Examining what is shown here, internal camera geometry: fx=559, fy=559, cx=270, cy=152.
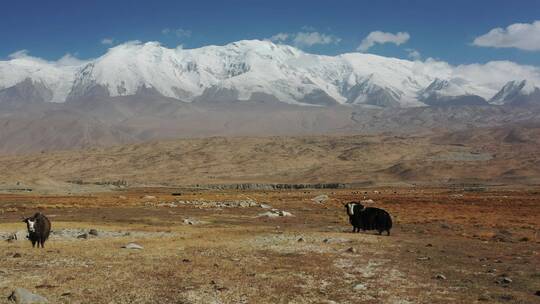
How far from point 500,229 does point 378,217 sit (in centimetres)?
1100

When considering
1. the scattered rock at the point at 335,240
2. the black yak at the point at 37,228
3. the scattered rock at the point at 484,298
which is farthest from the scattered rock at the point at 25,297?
the scattered rock at the point at 335,240

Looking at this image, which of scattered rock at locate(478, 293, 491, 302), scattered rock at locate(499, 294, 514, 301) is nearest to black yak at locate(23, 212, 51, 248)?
scattered rock at locate(478, 293, 491, 302)

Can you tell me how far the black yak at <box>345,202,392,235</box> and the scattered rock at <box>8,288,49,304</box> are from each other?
76.7 ft

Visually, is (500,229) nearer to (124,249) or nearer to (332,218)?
(332,218)

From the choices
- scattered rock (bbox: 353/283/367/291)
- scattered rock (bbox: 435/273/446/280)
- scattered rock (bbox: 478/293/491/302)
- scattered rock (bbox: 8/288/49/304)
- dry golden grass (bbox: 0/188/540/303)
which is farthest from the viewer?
scattered rock (bbox: 435/273/446/280)

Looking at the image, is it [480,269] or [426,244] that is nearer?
[480,269]

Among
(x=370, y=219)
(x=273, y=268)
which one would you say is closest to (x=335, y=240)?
(x=370, y=219)

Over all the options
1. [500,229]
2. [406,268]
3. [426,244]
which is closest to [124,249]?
[406,268]

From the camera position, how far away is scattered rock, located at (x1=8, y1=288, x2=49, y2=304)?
15.4 m

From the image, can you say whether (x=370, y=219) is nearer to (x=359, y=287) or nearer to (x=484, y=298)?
(x=359, y=287)

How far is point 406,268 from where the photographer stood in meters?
21.9

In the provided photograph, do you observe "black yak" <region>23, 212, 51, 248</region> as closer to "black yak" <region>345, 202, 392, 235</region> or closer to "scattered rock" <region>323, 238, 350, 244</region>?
"scattered rock" <region>323, 238, 350, 244</region>

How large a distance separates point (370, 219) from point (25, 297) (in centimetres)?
2392

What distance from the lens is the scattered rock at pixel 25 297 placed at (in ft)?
50.6
